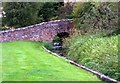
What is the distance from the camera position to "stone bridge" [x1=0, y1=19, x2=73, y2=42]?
2090 centimetres

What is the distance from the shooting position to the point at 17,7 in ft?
75.4

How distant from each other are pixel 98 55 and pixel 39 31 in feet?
35.0

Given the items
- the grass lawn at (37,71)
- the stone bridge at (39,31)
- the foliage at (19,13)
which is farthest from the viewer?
the foliage at (19,13)

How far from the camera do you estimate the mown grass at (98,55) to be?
10937 mm

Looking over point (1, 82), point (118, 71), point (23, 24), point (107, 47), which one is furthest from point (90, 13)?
point (1, 82)

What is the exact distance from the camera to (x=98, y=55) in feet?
41.5

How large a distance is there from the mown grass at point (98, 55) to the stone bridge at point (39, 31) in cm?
600

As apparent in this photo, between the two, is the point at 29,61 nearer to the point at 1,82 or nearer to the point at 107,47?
the point at 107,47

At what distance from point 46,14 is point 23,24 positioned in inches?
146

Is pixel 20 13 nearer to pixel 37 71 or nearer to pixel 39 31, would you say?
pixel 39 31

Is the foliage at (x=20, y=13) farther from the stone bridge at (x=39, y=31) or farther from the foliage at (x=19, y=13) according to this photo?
the stone bridge at (x=39, y=31)

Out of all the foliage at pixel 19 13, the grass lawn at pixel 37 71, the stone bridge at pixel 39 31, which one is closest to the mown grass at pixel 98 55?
the grass lawn at pixel 37 71

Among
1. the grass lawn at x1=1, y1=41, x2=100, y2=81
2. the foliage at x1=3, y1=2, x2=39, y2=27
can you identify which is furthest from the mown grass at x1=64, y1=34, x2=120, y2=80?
the foliage at x1=3, y1=2, x2=39, y2=27

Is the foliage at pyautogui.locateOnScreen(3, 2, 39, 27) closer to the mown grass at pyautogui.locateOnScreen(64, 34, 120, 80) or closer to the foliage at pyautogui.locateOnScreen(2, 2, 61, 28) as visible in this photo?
the foliage at pyautogui.locateOnScreen(2, 2, 61, 28)
